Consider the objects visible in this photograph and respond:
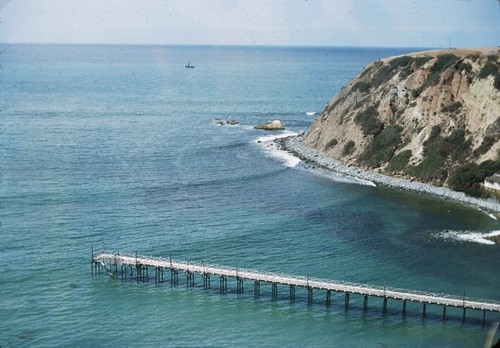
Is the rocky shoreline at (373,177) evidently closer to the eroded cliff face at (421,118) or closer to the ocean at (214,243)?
the eroded cliff face at (421,118)

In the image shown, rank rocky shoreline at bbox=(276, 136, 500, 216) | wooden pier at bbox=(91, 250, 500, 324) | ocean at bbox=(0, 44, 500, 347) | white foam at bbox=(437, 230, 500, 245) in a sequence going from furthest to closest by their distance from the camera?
rocky shoreline at bbox=(276, 136, 500, 216), white foam at bbox=(437, 230, 500, 245), wooden pier at bbox=(91, 250, 500, 324), ocean at bbox=(0, 44, 500, 347)

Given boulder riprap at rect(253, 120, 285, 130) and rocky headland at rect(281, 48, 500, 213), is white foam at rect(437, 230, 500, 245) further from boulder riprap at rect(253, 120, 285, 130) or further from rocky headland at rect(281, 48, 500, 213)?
boulder riprap at rect(253, 120, 285, 130)

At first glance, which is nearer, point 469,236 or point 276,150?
point 469,236

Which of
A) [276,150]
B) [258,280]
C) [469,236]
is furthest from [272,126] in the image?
[258,280]

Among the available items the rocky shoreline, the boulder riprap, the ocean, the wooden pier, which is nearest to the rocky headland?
the rocky shoreline

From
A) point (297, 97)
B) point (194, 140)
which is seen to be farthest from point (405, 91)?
point (297, 97)

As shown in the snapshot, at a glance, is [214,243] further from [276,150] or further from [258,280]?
[276,150]
